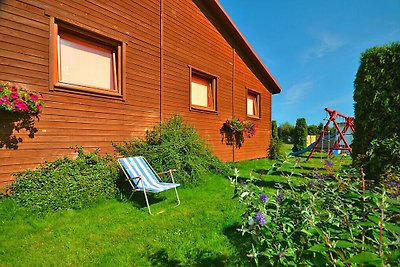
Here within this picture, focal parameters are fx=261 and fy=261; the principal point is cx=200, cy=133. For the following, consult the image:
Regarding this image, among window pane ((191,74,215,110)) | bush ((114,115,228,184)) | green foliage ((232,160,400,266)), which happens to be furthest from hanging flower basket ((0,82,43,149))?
window pane ((191,74,215,110))

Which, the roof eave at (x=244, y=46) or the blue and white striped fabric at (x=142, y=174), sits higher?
the roof eave at (x=244, y=46)

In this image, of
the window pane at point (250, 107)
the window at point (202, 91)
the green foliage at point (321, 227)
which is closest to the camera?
the green foliage at point (321, 227)

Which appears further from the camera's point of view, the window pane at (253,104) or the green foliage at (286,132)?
the green foliage at (286,132)

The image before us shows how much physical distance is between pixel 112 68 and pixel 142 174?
8.56 feet

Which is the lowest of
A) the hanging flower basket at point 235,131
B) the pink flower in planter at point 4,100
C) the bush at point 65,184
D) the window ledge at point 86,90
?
the bush at point 65,184

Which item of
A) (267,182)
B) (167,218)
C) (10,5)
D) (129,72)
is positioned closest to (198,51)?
(129,72)

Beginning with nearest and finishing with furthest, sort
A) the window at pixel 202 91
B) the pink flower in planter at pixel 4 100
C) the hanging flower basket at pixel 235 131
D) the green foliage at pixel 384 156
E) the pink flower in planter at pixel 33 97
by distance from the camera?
the pink flower in planter at pixel 4 100, the pink flower in planter at pixel 33 97, the green foliage at pixel 384 156, the window at pixel 202 91, the hanging flower basket at pixel 235 131

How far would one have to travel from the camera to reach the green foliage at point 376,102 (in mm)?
4957

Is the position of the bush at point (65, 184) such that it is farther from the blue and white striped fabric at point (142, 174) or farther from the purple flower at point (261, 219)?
the purple flower at point (261, 219)

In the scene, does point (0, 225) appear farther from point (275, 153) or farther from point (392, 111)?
point (275, 153)

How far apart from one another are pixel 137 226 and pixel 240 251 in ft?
5.10

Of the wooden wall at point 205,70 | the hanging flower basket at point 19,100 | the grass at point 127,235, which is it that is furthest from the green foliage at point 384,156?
the hanging flower basket at point 19,100

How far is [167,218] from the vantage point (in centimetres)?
385

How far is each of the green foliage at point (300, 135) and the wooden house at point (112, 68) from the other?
9.73 meters
